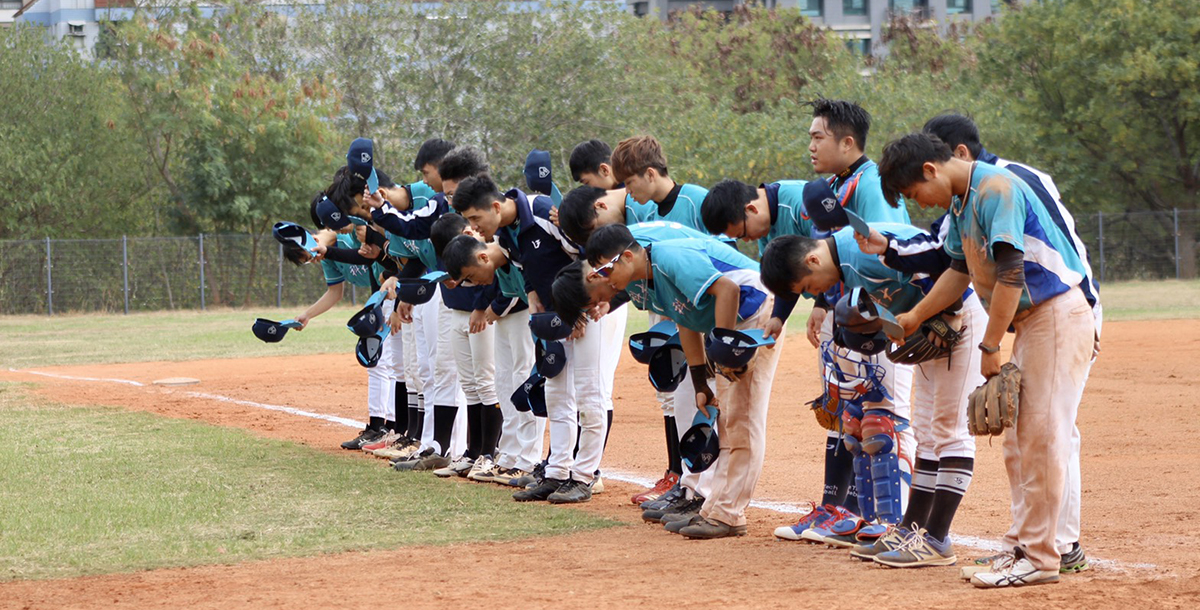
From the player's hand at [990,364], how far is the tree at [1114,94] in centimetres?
3299

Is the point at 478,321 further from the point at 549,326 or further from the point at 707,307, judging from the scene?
the point at 707,307

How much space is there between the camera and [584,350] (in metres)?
7.60

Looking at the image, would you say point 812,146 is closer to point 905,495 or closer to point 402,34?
point 905,495

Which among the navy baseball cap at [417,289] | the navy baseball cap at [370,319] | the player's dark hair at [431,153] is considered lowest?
the navy baseball cap at [370,319]

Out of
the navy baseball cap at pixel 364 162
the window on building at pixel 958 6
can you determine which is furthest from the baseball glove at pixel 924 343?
the window on building at pixel 958 6

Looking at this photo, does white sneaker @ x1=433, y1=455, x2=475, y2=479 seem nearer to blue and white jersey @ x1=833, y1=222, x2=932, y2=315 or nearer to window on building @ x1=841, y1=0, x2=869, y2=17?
blue and white jersey @ x1=833, y1=222, x2=932, y2=315

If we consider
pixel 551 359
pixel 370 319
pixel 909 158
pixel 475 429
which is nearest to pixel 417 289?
pixel 475 429

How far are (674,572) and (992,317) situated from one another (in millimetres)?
1747

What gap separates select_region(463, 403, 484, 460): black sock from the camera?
28.9 ft

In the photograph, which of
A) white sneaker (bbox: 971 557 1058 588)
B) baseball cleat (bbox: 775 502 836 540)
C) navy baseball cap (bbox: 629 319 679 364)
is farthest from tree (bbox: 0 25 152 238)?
white sneaker (bbox: 971 557 1058 588)

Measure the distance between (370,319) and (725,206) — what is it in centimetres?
479

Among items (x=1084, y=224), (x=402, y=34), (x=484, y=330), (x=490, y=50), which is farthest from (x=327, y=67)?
(x=484, y=330)

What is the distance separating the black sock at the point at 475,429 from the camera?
28.9ft

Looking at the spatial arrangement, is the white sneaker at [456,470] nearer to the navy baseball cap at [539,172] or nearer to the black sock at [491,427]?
the black sock at [491,427]
